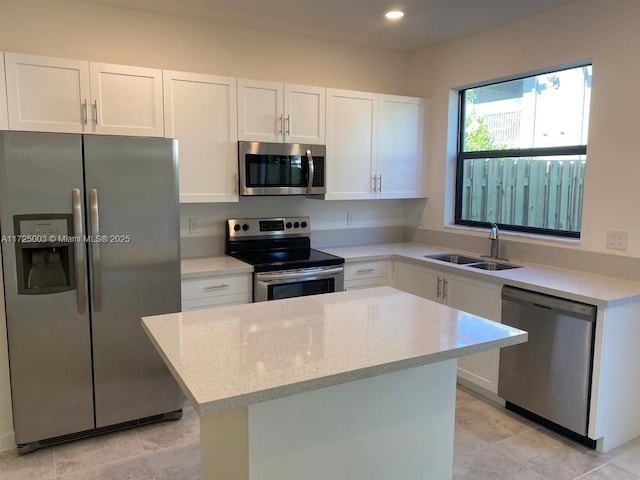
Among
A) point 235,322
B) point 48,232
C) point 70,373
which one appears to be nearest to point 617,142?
point 235,322

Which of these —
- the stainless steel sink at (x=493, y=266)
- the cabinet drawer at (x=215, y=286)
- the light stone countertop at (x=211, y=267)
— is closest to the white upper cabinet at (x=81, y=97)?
the light stone countertop at (x=211, y=267)

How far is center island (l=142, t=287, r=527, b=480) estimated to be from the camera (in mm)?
1384

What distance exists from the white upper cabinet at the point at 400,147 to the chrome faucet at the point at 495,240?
0.86m

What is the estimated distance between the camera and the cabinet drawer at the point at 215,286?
10.1 ft

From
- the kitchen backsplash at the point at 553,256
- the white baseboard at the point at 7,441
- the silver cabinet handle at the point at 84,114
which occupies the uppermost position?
the silver cabinet handle at the point at 84,114

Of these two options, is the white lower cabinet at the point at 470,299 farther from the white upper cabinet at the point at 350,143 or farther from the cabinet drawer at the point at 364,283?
the white upper cabinet at the point at 350,143

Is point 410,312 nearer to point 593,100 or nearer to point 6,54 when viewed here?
point 593,100

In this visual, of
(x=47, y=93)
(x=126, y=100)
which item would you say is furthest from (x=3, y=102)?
(x=126, y=100)

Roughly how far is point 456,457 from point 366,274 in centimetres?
154

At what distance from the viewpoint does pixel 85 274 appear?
2.58m

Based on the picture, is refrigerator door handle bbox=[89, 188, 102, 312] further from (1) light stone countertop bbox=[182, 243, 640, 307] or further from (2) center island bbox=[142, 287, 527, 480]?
(2) center island bbox=[142, 287, 527, 480]

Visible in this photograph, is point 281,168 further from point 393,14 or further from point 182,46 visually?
point 393,14

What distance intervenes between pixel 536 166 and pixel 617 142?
0.64 m

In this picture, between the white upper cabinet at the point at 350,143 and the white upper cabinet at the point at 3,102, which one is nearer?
the white upper cabinet at the point at 3,102
